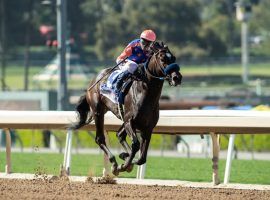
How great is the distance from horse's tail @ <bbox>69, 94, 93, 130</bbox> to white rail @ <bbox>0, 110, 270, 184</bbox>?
115 mm

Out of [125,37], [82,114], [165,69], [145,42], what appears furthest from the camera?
[125,37]

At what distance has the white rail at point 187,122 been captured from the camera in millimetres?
10594

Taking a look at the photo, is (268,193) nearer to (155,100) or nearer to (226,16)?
(155,100)

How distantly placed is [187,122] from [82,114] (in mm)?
1644

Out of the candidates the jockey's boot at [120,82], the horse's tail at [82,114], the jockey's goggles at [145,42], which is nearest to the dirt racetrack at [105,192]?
the jockey's boot at [120,82]

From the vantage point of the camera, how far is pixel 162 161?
1600 cm

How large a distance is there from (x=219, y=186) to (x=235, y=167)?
3716mm

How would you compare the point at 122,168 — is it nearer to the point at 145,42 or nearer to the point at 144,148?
the point at 144,148

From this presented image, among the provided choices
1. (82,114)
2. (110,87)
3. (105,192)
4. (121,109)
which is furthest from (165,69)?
(82,114)

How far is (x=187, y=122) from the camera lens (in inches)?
436

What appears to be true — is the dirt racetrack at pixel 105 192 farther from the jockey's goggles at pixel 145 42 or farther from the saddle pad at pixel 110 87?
the jockey's goggles at pixel 145 42

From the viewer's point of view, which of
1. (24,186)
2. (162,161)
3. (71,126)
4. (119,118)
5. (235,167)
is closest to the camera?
(24,186)

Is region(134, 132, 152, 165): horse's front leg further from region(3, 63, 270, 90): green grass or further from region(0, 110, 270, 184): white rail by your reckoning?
region(3, 63, 270, 90): green grass

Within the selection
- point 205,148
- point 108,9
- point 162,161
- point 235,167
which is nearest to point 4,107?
point 205,148
